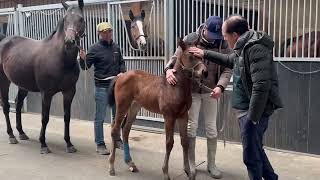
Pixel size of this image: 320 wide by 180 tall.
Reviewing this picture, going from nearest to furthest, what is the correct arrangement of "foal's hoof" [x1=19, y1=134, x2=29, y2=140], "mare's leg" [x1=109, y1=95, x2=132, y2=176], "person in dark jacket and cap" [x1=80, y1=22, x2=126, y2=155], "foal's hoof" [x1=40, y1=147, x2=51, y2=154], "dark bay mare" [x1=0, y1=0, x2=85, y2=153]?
"mare's leg" [x1=109, y1=95, x2=132, y2=176] < "dark bay mare" [x1=0, y1=0, x2=85, y2=153] < "person in dark jacket and cap" [x1=80, y1=22, x2=126, y2=155] < "foal's hoof" [x1=40, y1=147, x2=51, y2=154] < "foal's hoof" [x1=19, y1=134, x2=29, y2=140]

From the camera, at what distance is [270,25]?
5285mm

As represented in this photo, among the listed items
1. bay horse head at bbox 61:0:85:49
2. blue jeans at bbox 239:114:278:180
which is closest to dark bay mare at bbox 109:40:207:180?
blue jeans at bbox 239:114:278:180

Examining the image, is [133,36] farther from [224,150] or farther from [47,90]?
[224,150]

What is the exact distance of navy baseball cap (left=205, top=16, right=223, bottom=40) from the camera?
3.97 metres

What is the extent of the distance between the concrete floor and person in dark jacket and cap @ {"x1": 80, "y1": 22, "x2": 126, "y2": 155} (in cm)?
46

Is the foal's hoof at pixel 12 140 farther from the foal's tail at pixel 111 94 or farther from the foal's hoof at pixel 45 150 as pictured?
the foal's tail at pixel 111 94

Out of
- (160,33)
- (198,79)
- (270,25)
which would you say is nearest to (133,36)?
(160,33)

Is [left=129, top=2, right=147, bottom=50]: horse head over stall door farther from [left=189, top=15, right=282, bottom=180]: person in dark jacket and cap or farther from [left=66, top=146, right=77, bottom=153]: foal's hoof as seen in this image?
[left=189, top=15, right=282, bottom=180]: person in dark jacket and cap

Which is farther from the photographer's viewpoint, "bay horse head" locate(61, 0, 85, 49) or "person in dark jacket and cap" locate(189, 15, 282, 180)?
"bay horse head" locate(61, 0, 85, 49)

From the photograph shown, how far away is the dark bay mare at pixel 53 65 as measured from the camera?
5.09m

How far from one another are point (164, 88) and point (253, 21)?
204 centimetres

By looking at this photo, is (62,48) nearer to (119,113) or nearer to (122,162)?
(119,113)

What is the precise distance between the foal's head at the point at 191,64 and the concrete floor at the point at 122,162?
4.20 ft

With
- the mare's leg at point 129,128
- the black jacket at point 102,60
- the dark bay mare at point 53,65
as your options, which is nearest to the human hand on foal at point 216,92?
the mare's leg at point 129,128
